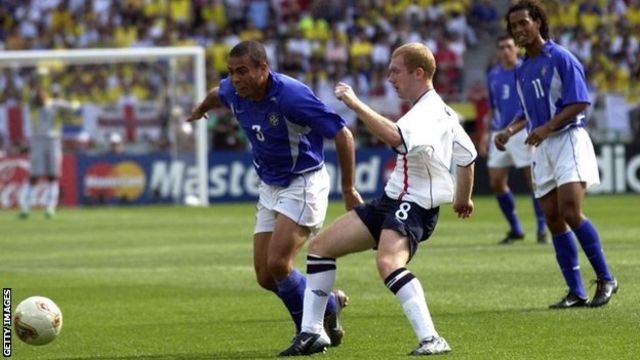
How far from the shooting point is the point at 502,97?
19.9 m

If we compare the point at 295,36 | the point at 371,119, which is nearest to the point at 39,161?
the point at 295,36

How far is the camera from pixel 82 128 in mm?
34906

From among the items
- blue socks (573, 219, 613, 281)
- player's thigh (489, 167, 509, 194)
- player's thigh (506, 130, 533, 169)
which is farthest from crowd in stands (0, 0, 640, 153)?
blue socks (573, 219, 613, 281)

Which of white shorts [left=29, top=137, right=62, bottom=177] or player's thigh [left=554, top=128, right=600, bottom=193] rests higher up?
player's thigh [left=554, top=128, right=600, bottom=193]

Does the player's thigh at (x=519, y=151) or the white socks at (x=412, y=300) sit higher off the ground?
the white socks at (x=412, y=300)

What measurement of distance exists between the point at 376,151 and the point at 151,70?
5.92 metres

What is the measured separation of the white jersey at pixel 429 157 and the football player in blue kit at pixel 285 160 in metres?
0.47

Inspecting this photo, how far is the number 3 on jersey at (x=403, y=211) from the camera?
9.62m

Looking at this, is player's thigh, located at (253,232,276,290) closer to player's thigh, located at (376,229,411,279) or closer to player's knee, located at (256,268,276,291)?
player's knee, located at (256,268,276,291)

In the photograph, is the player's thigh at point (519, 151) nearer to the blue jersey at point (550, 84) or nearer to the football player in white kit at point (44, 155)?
the blue jersey at point (550, 84)

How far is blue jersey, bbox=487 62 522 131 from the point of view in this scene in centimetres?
1973

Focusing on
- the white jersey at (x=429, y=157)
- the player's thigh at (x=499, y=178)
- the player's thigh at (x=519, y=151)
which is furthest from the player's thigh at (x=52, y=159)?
the white jersey at (x=429, y=157)

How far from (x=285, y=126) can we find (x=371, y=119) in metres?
1.32

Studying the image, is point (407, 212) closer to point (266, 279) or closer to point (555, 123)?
point (266, 279)
